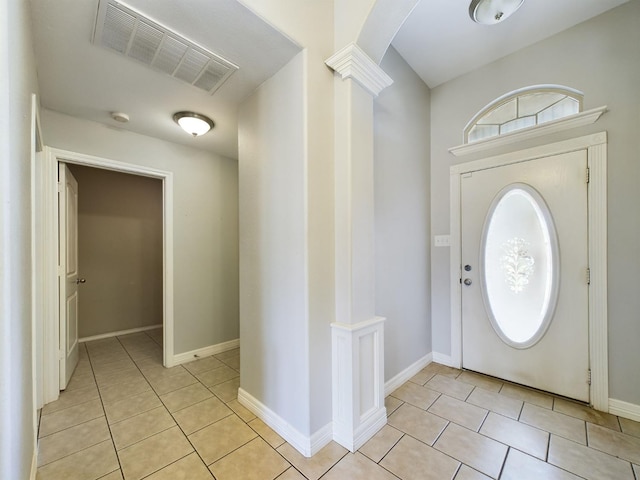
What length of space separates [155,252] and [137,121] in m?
2.57

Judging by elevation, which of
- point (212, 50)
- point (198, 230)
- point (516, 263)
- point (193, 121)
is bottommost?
point (516, 263)

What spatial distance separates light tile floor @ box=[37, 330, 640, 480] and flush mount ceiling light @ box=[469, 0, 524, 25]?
9.66 feet

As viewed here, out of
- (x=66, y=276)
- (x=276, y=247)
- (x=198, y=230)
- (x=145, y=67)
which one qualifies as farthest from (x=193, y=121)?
(x=66, y=276)

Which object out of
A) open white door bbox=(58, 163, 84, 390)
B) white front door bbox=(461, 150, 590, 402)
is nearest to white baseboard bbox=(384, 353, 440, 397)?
white front door bbox=(461, 150, 590, 402)

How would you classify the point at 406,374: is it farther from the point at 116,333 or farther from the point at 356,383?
the point at 116,333

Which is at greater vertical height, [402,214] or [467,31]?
[467,31]

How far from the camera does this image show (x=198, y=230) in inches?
123

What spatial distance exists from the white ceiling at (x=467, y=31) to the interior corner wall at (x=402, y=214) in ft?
0.59

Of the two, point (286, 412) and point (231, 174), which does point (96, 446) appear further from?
point (231, 174)

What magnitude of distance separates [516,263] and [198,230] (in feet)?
11.0

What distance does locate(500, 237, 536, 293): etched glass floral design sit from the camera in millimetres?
2322

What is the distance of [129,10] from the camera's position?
132cm

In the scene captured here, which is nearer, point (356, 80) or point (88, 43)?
point (88, 43)

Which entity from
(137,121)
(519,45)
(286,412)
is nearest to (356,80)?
(519,45)
